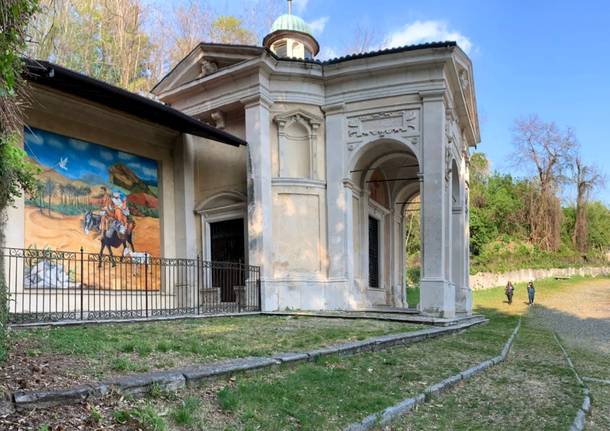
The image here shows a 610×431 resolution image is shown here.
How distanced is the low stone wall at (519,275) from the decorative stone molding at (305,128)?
2384cm

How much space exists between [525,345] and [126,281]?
9794 millimetres

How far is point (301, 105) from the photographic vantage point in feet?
49.7

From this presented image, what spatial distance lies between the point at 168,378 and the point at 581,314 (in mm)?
23860

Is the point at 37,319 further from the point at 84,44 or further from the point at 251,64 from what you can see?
the point at 84,44

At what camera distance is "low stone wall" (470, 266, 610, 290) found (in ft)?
116

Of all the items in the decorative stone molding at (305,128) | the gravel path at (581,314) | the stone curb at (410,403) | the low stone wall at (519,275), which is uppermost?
the decorative stone molding at (305,128)

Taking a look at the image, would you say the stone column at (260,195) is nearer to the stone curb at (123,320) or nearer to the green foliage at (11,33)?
the stone curb at (123,320)

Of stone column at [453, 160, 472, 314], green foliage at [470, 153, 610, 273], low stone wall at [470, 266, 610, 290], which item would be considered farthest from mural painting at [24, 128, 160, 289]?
green foliage at [470, 153, 610, 273]

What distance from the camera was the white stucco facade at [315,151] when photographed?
45.7 feet

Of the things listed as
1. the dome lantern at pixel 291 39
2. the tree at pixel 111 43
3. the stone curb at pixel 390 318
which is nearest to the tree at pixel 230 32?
the tree at pixel 111 43

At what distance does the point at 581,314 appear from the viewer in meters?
23.1

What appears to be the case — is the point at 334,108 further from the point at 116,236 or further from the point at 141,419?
the point at 141,419

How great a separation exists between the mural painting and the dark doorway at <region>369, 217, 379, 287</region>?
326 inches

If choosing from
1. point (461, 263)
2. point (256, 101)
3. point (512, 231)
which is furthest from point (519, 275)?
point (256, 101)
